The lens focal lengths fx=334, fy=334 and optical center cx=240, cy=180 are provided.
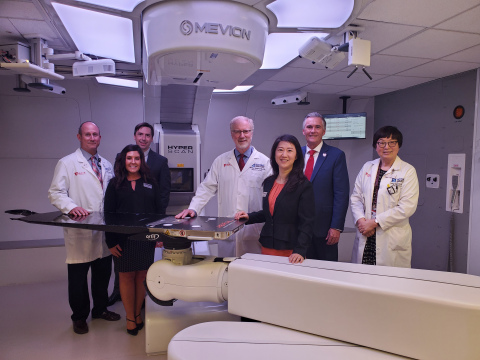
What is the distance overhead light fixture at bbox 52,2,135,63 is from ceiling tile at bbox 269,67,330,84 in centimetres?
146

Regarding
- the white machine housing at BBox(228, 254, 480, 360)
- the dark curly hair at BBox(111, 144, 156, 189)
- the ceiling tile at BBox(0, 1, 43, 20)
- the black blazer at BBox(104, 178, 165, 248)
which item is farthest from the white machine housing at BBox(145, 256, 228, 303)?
the ceiling tile at BBox(0, 1, 43, 20)

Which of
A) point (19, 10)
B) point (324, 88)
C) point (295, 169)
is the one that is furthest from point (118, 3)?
point (324, 88)

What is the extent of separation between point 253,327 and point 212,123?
3.43 m

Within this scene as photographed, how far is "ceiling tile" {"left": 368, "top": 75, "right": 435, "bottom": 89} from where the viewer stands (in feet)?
12.0

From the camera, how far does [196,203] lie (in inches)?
96.0

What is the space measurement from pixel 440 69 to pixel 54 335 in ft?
13.4

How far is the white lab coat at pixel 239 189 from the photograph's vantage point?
249cm

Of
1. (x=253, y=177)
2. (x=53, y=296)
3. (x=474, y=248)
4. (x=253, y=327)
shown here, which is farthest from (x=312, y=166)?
(x=53, y=296)

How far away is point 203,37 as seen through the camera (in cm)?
160

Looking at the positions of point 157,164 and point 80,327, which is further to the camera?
point 157,164

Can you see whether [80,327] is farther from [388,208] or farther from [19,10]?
[388,208]

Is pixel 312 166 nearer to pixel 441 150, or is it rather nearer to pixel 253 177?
pixel 253 177

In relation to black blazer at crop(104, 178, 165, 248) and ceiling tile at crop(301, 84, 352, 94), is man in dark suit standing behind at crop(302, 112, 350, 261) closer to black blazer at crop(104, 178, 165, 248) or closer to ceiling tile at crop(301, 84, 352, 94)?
black blazer at crop(104, 178, 165, 248)

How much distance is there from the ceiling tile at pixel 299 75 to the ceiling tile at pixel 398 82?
776 mm
